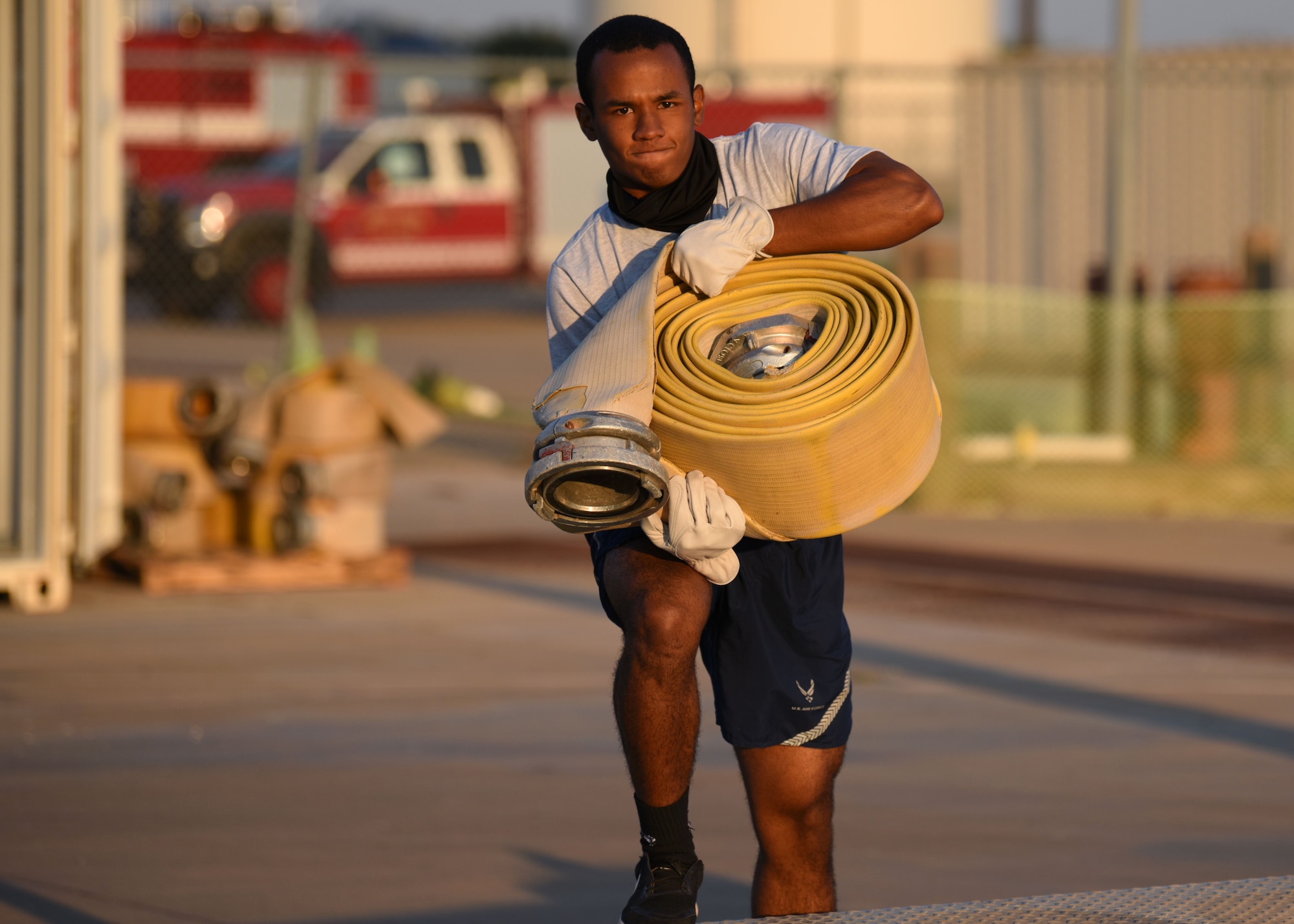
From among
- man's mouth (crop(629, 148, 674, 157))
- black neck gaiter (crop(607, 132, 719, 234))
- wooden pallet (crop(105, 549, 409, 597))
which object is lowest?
wooden pallet (crop(105, 549, 409, 597))

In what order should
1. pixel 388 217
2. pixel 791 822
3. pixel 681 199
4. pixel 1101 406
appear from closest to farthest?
pixel 681 199
pixel 791 822
pixel 1101 406
pixel 388 217

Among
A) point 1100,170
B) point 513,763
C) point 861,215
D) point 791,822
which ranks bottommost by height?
point 513,763

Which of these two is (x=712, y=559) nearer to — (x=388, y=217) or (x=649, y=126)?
(x=649, y=126)

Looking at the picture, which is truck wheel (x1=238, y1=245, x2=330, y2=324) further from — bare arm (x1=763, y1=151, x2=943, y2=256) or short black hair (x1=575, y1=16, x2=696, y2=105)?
bare arm (x1=763, y1=151, x2=943, y2=256)

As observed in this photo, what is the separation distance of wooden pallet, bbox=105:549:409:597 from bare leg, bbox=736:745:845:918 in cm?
473

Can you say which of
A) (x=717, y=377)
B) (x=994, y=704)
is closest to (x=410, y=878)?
(x=717, y=377)

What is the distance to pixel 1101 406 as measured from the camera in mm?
11141

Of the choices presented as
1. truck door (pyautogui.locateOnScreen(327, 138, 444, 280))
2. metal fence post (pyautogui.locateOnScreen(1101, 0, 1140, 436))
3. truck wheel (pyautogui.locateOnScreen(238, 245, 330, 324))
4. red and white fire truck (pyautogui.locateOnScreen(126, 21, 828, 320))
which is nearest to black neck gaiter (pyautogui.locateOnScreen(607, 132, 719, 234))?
metal fence post (pyautogui.locateOnScreen(1101, 0, 1140, 436))

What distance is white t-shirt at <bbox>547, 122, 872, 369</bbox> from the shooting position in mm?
3424

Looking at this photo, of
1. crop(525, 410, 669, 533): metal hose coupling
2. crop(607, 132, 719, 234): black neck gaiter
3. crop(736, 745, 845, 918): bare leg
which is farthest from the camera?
crop(736, 745, 845, 918): bare leg

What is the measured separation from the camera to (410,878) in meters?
4.25

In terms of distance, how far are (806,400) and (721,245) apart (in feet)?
0.99

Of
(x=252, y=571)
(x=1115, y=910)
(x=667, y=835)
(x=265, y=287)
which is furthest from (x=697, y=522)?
(x=265, y=287)

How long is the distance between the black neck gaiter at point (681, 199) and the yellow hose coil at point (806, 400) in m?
0.14
